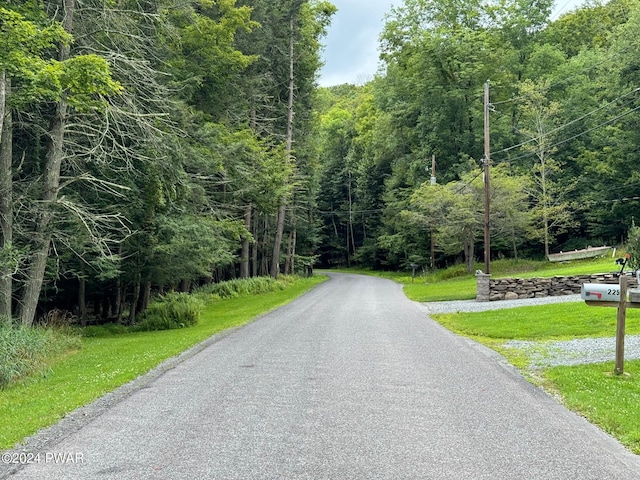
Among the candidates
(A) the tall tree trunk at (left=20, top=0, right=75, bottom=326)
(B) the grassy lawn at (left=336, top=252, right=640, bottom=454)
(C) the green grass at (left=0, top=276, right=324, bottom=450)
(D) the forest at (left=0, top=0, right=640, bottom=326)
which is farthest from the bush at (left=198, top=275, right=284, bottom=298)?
(A) the tall tree trunk at (left=20, top=0, right=75, bottom=326)

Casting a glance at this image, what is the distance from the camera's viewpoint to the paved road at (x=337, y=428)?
4.06 metres

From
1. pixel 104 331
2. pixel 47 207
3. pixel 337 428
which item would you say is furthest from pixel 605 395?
pixel 104 331

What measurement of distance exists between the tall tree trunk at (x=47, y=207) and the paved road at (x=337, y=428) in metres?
5.73

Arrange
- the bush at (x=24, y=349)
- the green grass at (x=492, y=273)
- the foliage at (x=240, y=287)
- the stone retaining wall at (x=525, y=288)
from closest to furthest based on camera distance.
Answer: the bush at (x=24, y=349)
the stone retaining wall at (x=525, y=288)
the foliage at (x=240, y=287)
the green grass at (x=492, y=273)

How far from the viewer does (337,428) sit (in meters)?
5.00

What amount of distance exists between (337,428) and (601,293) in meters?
4.65

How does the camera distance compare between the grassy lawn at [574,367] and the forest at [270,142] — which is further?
the forest at [270,142]

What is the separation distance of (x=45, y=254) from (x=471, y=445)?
36.0 ft

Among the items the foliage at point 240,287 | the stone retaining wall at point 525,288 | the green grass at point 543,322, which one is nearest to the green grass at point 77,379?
the green grass at point 543,322

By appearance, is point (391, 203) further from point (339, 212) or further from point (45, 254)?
point (45, 254)

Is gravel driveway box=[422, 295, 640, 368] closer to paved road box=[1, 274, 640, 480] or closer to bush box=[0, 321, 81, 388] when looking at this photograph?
paved road box=[1, 274, 640, 480]

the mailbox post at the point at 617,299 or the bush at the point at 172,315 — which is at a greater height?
the mailbox post at the point at 617,299

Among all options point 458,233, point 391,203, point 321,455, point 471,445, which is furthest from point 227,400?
point 391,203

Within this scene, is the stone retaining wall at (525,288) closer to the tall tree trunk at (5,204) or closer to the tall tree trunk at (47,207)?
the tall tree trunk at (47,207)
